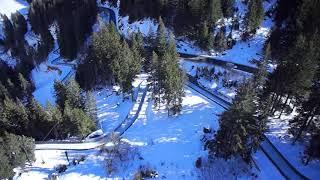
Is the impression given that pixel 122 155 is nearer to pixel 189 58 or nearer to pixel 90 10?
pixel 189 58

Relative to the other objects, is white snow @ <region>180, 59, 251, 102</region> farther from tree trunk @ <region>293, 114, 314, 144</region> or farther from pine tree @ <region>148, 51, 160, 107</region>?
tree trunk @ <region>293, 114, 314, 144</region>

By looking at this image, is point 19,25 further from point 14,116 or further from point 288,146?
point 288,146

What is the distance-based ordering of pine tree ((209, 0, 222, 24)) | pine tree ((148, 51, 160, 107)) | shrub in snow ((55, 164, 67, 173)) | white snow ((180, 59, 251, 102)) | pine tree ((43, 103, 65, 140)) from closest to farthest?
shrub in snow ((55, 164, 67, 173))
pine tree ((148, 51, 160, 107))
pine tree ((43, 103, 65, 140))
white snow ((180, 59, 251, 102))
pine tree ((209, 0, 222, 24))

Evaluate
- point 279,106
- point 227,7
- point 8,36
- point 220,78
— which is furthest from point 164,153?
point 8,36

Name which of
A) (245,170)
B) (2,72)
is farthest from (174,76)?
(2,72)

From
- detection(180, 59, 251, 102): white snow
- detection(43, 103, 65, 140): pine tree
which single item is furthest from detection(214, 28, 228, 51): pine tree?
detection(43, 103, 65, 140): pine tree

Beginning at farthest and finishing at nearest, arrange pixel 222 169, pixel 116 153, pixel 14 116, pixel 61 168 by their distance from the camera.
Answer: pixel 14 116 < pixel 116 153 < pixel 61 168 < pixel 222 169

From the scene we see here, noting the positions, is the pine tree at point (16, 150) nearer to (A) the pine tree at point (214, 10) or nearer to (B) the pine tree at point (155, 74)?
(B) the pine tree at point (155, 74)

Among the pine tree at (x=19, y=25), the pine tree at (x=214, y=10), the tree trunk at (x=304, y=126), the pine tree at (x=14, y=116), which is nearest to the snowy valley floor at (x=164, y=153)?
the tree trunk at (x=304, y=126)
